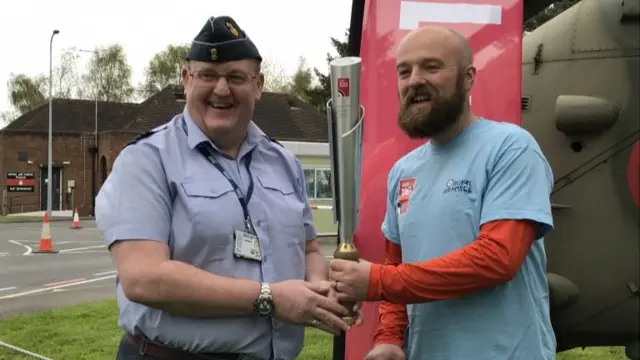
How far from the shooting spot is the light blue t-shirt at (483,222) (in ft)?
6.43

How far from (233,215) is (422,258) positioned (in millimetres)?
620

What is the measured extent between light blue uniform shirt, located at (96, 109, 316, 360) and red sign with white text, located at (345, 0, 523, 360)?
0.66 metres

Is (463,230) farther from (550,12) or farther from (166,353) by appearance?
(550,12)

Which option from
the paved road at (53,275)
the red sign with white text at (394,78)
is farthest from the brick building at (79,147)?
the red sign with white text at (394,78)

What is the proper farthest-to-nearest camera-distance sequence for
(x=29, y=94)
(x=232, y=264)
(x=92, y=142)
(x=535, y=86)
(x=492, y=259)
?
(x=29, y=94)
(x=92, y=142)
(x=535, y=86)
(x=232, y=264)
(x=492, y=259)

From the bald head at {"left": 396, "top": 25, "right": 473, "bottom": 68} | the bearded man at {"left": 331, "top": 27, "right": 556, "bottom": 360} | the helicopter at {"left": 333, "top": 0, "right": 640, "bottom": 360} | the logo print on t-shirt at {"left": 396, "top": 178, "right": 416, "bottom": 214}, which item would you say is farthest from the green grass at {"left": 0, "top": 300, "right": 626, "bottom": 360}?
the bald head at {"left": 396, "top": 25, "right": 473, "bottom": 68}

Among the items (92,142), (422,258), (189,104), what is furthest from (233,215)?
(92,142)

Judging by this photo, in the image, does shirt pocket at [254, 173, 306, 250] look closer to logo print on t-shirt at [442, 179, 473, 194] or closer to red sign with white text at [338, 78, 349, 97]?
red sign with white text at [338, 78, 349, 97]

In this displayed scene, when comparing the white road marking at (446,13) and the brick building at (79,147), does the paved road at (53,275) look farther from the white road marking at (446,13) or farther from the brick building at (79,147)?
the brick building at (79,147)

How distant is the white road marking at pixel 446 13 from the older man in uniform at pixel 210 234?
33.3 inches

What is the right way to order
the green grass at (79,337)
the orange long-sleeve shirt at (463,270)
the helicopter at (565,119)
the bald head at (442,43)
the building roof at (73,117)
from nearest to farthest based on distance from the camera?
the orange long-sleeve shirt at (463,270), the bald head at (442,43), the helicopter at (565,119), the green grass at (79,337), the building roof at (73,117)

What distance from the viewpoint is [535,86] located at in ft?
10.5

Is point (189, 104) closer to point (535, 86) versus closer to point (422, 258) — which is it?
point (422, 258)

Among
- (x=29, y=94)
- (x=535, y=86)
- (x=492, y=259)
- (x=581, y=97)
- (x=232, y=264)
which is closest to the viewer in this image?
(x=492, y=259)
